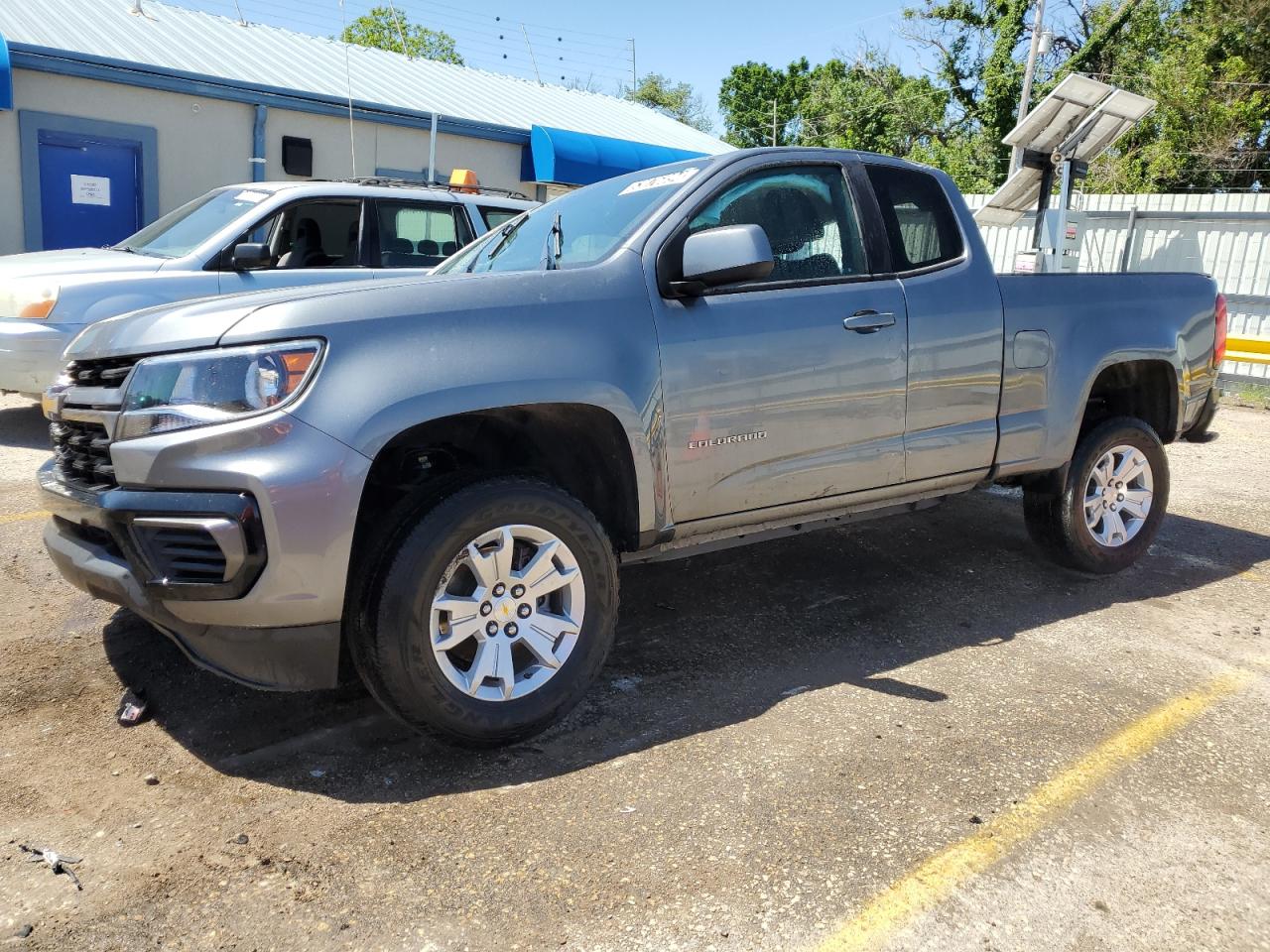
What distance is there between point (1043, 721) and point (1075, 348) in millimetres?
1907

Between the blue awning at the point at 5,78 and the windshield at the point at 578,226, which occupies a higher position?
the blue awning at the point at 5,78

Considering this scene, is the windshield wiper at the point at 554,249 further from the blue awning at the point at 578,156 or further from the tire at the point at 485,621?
the blue awning at the point at 578,156

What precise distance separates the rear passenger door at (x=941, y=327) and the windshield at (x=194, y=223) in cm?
482

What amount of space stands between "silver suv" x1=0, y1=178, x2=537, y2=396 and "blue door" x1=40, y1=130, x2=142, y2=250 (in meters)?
5.82

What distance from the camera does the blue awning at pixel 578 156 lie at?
53.2 feet

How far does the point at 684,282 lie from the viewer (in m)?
3.50

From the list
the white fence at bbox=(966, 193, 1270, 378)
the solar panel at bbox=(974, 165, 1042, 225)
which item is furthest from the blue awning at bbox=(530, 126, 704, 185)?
the white fence at bbox=(966, 193, 1270, 378)

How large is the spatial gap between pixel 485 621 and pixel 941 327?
2249 mm

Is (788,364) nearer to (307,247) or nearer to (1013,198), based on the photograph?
(307,247)

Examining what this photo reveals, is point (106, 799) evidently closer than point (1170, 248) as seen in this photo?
Yes

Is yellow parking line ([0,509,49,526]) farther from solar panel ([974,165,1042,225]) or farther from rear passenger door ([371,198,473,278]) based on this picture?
solar panel ([974,165,1042,225])

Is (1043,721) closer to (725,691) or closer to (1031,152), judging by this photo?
(725,691)

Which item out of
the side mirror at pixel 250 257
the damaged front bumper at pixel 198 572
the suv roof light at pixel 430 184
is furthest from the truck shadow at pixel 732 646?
the suv roof light at pixel 430 184

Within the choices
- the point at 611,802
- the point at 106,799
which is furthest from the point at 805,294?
the point at 106,799
